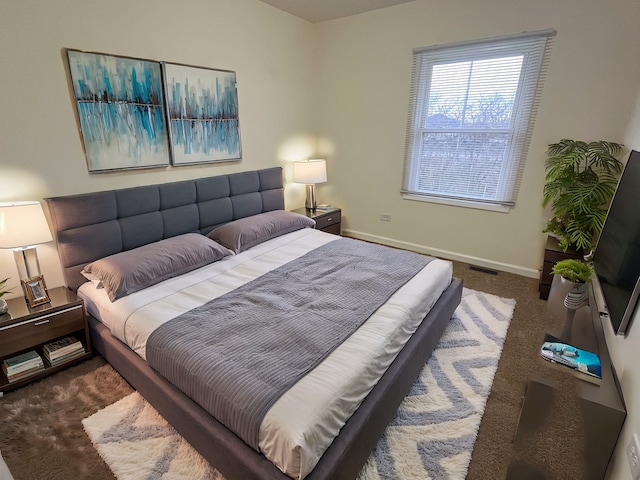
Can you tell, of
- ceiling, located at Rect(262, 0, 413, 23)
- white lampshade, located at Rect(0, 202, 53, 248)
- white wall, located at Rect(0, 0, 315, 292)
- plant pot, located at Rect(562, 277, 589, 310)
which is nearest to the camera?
plant pot, located at Rect(562, 277, 589, 310)

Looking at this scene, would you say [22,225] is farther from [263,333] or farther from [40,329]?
[263,333]

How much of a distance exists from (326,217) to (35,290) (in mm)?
2794

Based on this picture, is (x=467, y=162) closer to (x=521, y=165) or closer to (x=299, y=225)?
(x=521, y=165)

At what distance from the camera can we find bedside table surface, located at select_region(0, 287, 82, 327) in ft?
6.19

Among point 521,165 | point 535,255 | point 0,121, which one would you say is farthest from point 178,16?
point 535,255

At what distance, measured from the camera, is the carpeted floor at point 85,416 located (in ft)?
4.85

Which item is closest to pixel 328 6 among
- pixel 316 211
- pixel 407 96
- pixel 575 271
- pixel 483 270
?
pixel 407 96

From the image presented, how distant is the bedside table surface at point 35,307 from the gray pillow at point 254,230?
113 centimetres

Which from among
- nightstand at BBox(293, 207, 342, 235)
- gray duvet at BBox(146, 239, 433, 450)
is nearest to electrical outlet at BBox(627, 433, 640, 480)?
gray duvet at BBox(146, 239, 433, 450)

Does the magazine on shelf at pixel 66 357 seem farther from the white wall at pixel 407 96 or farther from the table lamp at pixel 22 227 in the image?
the white wall at pixel 407 96

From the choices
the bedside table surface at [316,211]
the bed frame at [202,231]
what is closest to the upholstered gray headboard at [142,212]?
the bed frame at [202,231]

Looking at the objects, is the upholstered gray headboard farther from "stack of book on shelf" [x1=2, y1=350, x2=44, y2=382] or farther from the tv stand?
the tv stand

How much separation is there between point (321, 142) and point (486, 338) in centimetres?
318

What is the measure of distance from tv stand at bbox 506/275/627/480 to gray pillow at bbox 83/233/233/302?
218 cm
